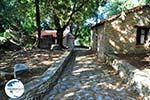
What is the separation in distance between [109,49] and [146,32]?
3581 mm

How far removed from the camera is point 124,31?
22109 mm

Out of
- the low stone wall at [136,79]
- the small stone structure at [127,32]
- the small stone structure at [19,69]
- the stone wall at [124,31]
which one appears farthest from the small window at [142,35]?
the small stone structure at [19,69]

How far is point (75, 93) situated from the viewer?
977 centimetres

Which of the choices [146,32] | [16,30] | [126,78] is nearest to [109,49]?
[146,32]

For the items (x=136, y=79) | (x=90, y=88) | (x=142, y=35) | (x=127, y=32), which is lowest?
(x=90, y=88)

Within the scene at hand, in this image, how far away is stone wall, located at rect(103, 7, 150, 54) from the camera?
22.0m

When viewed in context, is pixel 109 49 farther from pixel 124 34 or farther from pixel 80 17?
pixel 80 17

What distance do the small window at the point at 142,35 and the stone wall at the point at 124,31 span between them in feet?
1.36

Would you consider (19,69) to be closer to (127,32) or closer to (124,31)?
(124,31)

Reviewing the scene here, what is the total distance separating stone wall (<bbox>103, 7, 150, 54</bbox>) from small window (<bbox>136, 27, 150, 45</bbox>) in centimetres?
41

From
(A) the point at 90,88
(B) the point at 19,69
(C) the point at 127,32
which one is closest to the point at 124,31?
(C) the point at 127,32

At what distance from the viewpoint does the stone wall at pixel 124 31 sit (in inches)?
864

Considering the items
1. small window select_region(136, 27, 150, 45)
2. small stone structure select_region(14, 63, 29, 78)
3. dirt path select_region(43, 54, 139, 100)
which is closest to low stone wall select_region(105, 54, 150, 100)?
dirt path select_region(43, 54, 139, 100)

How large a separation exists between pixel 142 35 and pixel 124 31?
69.7 inches
